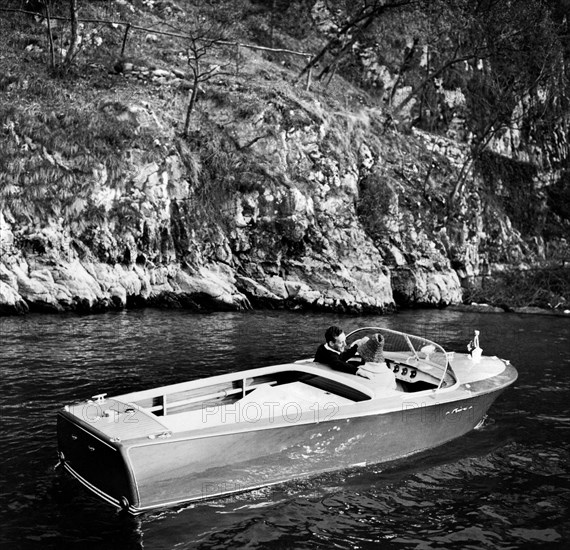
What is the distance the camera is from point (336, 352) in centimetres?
1030

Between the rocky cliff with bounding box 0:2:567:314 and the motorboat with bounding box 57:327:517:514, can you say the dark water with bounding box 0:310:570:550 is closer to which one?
the motorboat with bounding box 57:327:517:514

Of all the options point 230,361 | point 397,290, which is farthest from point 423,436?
point 397,290

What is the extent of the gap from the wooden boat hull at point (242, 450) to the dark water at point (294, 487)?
219 millimetres

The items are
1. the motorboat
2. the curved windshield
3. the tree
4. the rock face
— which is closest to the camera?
the motorboat

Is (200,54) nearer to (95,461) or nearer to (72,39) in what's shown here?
(72,39)

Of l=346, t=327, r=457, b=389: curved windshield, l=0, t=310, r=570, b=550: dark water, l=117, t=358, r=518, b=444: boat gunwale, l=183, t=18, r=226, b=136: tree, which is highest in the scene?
l=183, t=18, r=226, b=136: tree

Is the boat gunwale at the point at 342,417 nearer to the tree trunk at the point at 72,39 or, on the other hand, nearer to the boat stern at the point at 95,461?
the boat stern at the point at 95,461

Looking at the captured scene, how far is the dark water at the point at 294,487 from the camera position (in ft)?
22.9

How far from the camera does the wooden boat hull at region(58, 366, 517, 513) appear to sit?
7008 millimetres

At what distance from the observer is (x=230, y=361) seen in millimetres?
15156

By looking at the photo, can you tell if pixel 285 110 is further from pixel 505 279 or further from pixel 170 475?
pixel 170 475

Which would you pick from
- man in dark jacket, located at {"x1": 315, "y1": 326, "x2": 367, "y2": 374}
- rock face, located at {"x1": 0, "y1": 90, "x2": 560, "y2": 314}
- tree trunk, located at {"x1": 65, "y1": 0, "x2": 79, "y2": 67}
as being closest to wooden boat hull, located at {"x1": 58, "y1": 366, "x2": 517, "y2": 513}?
man in dark jacket, located at {"x1": 315, "y1": 326, "x2": 367, "y2": 374}

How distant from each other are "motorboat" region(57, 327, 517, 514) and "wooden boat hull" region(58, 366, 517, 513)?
0.05 ft

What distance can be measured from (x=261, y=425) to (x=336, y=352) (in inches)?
113
